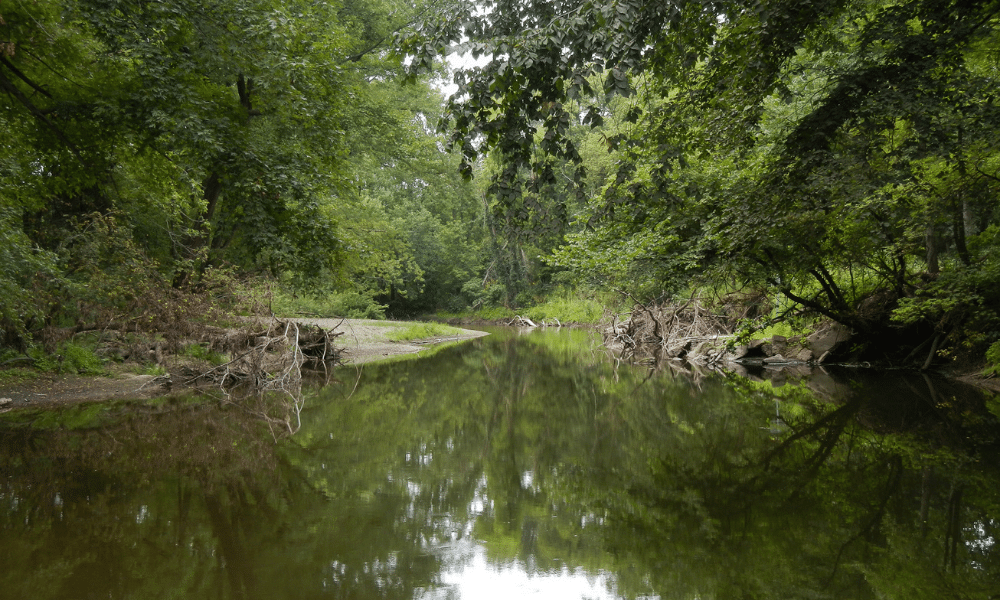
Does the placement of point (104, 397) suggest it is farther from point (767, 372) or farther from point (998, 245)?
point (998, 245)

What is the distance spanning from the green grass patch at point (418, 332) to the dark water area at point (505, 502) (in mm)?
12640

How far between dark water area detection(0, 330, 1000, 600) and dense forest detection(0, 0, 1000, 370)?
7.33 feet

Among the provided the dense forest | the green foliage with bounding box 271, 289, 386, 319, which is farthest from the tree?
the green foliage with bounding box 271, 289, 386, 319

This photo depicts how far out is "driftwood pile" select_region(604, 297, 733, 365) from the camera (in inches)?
607

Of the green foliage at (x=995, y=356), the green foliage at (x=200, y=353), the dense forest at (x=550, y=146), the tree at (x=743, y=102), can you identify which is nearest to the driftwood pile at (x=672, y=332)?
the dense forest at (x=550, y=146)

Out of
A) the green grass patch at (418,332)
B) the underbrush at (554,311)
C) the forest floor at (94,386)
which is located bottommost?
the forest floor at (94,386)

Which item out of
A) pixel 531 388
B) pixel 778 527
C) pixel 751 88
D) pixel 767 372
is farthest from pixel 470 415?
pixel 767 372

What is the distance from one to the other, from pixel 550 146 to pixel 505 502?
2.84 metres

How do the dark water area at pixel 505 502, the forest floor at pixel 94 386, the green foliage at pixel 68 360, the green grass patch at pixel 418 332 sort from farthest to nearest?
the green grass patch at pixel 418 332, the green foliage at pixel 68 360, the forest floor at pixel 94 386, the dark water area at pixel 505 502

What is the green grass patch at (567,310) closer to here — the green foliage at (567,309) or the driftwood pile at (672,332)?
the green foliage at (567,309)

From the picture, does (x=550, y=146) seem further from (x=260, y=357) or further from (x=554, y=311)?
(x=554, y=311)

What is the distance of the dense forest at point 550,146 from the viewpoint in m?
4.57

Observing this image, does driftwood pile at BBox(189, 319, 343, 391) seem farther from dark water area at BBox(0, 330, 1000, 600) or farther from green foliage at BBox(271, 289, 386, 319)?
green foliage at BBox(271, 289, 386, 319)

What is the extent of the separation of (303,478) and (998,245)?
35.6 ft
